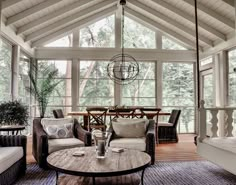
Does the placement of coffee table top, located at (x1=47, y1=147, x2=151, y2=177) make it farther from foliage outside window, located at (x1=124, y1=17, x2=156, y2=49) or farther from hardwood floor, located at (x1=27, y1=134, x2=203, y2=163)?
foliage outside window, located at (x1=124, y1=17, x2=156, y2=49)

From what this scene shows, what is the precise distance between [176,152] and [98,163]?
3.20 metres

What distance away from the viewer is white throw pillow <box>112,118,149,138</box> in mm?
4609

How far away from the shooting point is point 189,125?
326 inches

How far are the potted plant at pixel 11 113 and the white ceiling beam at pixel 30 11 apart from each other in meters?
1.77

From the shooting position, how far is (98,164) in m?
2.67

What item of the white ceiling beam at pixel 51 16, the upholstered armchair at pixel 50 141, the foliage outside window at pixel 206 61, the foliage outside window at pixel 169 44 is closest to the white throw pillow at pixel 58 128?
the upholstered armchair at pixel 50 141

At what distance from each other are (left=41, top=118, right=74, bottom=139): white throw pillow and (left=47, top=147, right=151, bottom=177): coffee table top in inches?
54.2

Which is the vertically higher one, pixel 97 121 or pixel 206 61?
pixel 206 61

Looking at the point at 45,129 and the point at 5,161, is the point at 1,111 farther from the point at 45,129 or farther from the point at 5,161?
the point at 5,161

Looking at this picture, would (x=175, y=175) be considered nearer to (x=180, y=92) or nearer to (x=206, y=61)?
(x=180, y=92)

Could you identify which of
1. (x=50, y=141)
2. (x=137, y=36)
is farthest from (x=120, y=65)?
(x=50, y=141)

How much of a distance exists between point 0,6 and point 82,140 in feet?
9.63

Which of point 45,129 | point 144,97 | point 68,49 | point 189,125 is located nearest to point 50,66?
point 68,49

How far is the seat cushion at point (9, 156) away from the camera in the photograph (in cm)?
298
